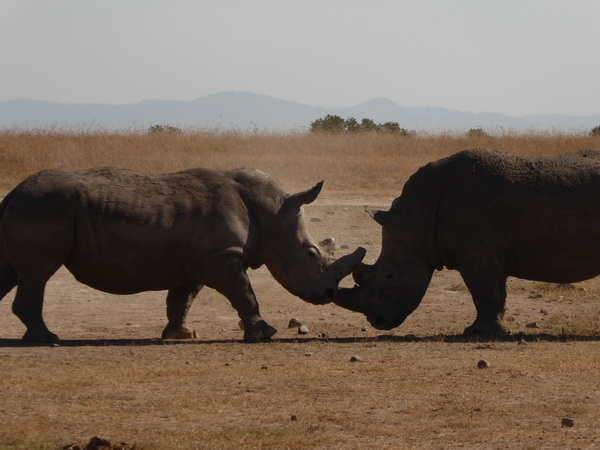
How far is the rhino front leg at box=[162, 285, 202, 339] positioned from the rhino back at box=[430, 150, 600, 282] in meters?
2.64

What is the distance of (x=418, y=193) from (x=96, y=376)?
444 cm

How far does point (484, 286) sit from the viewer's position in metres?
12.6

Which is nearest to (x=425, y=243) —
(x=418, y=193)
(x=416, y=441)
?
(x=418, y=193)

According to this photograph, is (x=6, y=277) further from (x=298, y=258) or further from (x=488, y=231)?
(x=488, y=231)

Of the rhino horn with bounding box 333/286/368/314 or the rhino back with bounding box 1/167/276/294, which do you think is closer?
the rhino back with bounding box 1/167/276/294

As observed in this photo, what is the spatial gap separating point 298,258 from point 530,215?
2.32 meters

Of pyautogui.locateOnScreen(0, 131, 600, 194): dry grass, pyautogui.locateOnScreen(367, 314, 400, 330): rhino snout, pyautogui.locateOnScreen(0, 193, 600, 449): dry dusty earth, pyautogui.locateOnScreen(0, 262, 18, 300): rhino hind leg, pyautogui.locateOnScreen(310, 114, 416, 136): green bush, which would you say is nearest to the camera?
pyautogui.locateOnScreen(0, 193, 600, 449): dry dusty earth

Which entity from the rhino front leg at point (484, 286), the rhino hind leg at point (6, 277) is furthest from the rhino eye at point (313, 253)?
the rhino hind leg at point (6, 277)

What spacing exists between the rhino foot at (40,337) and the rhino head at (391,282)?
289 centimetres

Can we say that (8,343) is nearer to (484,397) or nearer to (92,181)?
(92,181)

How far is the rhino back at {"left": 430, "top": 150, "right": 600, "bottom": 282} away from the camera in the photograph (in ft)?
40.7

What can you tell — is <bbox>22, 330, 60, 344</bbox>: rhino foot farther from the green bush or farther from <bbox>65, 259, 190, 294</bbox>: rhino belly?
the green bush

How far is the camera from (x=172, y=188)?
1242cm

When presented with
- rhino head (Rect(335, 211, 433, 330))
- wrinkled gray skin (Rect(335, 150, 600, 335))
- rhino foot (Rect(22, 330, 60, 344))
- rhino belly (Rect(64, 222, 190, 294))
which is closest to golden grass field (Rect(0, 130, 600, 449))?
rhino foot (Rect(22, 330, 60, 344))
